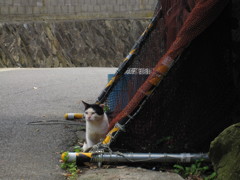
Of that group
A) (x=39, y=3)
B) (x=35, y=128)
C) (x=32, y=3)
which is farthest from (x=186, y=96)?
(x=39, y=3)

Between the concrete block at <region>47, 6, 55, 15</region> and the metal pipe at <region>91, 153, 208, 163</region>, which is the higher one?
the concrete block at <region>47, 6, 55, 15</region>

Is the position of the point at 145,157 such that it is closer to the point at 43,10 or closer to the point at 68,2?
the point at 43,10

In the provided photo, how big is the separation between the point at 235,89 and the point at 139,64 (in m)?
1.54

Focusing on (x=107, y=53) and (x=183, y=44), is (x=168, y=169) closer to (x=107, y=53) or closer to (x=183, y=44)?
(x=183, y=44)

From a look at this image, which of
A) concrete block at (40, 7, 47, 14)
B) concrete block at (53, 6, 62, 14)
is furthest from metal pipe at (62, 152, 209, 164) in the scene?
concrete block at (53, 6, 62, 14)

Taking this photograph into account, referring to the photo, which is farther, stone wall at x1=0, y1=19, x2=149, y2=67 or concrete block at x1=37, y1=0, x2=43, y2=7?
concrete block at x1=37, y1=0, x2=43, y2=7

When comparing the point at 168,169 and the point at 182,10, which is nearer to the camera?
the point at 168,169

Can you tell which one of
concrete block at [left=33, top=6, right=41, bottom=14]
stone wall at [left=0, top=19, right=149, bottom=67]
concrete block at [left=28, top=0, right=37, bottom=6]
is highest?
concrete block at [left=28, top=0, right=37, bottom=6]

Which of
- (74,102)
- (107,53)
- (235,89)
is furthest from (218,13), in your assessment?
(107,53)

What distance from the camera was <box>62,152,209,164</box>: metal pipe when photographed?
142 inches

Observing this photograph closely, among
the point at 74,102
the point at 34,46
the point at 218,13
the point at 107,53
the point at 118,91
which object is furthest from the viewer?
the point at 107,53

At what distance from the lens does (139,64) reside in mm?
5176

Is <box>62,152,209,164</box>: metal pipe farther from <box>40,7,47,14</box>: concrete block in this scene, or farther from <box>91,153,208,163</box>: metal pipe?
<box>40,7,47,14</box>: concrete block

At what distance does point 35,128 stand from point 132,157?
1.58 m
